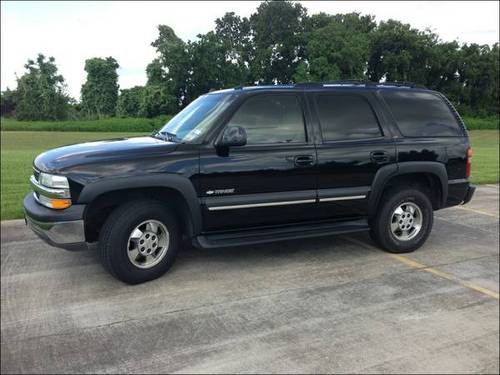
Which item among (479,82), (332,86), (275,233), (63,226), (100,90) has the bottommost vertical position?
(275,233)

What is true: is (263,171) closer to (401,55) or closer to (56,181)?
(56,181)

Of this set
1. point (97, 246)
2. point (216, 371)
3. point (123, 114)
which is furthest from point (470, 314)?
point (123, 114)

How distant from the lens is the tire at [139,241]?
4629mm

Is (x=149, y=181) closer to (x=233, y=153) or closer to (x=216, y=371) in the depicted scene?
(x=233, y=153)

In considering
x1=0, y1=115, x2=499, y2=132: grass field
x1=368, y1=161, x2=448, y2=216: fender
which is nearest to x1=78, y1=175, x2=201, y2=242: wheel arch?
x1=368, y1=161, x2=448, y2=216: fender

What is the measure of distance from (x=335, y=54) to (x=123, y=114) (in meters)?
20.9

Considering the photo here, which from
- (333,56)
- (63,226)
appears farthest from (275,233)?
(333,56)

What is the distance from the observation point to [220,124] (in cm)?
505

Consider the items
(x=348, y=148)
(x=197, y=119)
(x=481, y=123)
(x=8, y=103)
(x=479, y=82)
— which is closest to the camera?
(x=197, y=119)

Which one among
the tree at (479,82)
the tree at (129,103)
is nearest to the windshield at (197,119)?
the tree at (129,103)

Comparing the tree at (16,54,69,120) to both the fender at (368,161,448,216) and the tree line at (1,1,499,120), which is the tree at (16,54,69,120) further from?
the fender at (368,161,448,216)

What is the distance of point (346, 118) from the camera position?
18.6ft

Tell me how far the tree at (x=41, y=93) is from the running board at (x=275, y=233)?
4475 centimetres

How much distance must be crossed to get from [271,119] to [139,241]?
1.86 metres
